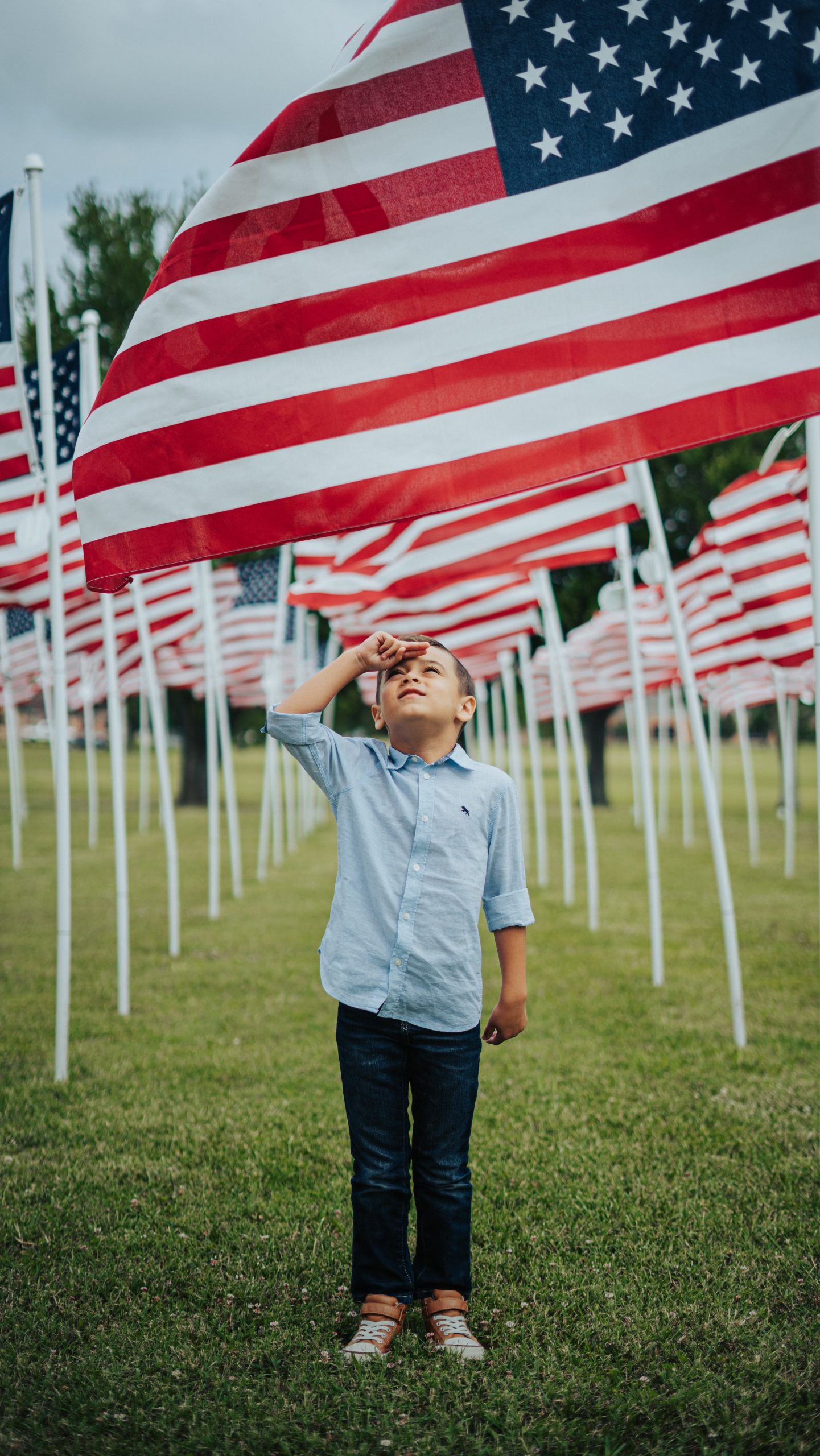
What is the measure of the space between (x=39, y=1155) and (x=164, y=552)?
2.75 m

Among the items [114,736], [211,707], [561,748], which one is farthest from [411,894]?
[561,748]

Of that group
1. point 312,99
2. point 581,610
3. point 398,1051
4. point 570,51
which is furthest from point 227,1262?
point 581,610

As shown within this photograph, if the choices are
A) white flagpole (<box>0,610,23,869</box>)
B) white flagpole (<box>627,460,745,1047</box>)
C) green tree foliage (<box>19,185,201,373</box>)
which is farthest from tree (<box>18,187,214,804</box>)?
white flagpole (<box>627,460,745,1047</box>)

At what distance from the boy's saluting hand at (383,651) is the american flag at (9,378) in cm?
329

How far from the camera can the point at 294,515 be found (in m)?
3.31

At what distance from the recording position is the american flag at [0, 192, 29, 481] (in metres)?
5.22

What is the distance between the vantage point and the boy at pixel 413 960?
2941 mm

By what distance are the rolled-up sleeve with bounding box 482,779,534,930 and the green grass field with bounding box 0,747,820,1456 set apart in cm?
123

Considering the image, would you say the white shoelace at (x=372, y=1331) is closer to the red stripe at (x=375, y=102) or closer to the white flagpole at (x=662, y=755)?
the red stripe at (x=375, y=102)

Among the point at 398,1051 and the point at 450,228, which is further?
the point at 450,228

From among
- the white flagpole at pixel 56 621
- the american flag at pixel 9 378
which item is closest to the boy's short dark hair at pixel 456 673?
the white flagpole at pixel 56 621

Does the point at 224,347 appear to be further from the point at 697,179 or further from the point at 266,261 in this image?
the point at 697,179

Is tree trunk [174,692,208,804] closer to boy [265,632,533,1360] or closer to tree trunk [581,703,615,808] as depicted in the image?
tree trunk [581,703,615,808]

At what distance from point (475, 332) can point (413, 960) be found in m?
1.93
